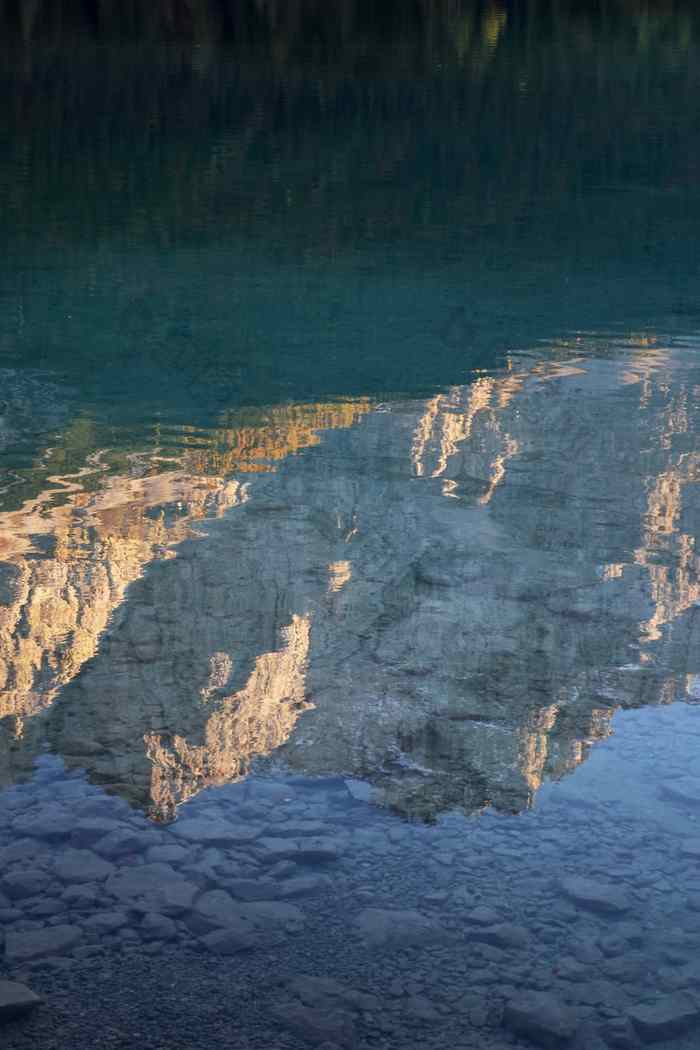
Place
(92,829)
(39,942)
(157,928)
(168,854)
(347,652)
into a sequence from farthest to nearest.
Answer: (347,652) → (92,829) → (168,854) → (157,928) → (39,942)

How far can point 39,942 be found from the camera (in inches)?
185

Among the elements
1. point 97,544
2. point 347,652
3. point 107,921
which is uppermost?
point 97,544

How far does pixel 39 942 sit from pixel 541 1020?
1525mm

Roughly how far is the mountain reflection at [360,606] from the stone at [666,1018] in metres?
1.22

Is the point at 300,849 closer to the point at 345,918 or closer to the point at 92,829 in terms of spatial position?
the point at 345,918

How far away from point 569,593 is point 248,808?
2.63 m

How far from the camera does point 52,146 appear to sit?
3072 centimetres

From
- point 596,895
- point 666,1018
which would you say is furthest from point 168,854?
point 666,1018

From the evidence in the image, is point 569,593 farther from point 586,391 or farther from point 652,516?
point 586,391

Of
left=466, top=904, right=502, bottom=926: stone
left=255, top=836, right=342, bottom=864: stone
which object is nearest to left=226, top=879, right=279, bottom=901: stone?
left=255, top=836, right=342, bottom=864: stone

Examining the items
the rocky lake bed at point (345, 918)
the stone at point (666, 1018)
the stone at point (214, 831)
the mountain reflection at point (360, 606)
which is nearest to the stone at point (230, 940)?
the rocky lake bed at point (345, 918)

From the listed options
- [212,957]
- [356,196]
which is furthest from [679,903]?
[356,196]

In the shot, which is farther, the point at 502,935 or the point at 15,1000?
the point at 502,935

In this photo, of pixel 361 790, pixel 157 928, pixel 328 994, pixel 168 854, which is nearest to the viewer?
pixel 328 994
